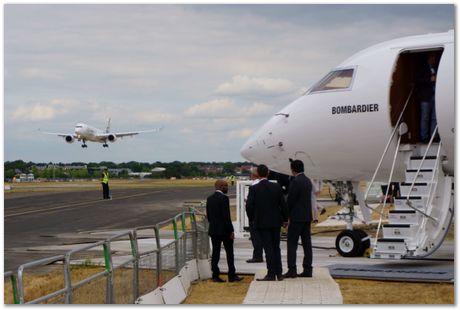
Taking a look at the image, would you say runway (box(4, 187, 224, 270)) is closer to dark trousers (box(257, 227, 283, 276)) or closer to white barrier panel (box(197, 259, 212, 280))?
white barrier panel (box(197, 259, 212, 280))

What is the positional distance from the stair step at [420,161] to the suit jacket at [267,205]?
13.5 feet

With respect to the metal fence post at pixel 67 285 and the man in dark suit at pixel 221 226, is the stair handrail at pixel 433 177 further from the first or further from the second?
the metal fence post at pixel 67 285

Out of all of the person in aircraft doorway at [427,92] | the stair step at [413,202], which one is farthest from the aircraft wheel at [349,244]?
the person in aircraft doorway at [427,92]

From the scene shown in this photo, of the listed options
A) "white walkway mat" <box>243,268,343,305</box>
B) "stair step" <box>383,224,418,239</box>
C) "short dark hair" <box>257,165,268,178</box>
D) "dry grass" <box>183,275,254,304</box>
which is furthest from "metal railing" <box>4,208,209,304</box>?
"stair step" <box>383,224,418,239</box>

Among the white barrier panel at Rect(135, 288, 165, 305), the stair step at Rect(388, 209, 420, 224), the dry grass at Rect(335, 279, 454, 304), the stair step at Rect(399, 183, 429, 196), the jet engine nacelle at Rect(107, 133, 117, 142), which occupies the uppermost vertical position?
the jet engine nacelle at Rect(107, 133, 117, 142)

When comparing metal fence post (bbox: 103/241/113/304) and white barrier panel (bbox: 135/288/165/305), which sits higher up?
metal fence post (bbox: 103/241/113/304)

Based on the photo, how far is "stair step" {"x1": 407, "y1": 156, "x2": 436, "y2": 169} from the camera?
51.2ft

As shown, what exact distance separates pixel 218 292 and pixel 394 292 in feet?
8.35

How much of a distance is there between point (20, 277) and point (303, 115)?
11018mm

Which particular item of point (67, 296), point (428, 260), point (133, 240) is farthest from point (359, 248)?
point (67, 296)

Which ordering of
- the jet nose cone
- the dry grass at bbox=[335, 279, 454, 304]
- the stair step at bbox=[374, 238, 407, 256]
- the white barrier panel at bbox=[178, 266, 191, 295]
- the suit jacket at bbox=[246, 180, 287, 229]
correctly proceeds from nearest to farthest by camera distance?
the dry grass at bbox=[335, 279, 454, 304]
the suit jacket at bbox=[246, 180, 287, 229]
the white barrier panel at bbox=[178, 266, 191, 295]
the stair step at bbox=[374, 238, 407, 256]
the jet nose cone

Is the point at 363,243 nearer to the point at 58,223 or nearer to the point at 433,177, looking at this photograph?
the point at 433,177

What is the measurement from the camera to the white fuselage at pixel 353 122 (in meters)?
15.2

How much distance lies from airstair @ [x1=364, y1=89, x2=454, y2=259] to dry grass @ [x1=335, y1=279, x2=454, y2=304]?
155 centimetres
